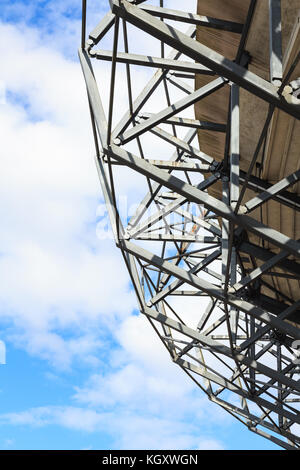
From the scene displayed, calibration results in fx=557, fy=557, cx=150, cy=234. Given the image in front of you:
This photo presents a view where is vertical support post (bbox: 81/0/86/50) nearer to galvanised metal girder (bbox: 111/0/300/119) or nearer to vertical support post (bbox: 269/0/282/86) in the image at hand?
galvanised metal girder (bbox: 111/0/300/119)

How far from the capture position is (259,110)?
10258 mm

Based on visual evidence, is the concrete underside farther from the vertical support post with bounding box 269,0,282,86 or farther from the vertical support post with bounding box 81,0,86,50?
the vertical support post with bounding box 81,0,86,50

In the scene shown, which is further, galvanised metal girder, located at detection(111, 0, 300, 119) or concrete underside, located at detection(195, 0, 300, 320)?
concrete underside, located at detection(195, 0, 300, 320)

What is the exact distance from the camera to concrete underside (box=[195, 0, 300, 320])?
8.34 m

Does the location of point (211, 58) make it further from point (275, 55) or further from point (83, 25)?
point (83, 25)

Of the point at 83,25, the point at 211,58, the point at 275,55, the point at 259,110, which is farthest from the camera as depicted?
the point at 259,110

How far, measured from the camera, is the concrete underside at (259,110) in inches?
328

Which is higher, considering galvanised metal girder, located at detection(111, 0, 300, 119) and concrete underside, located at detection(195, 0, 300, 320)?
concrete underside, located at detection(195, 0, 300, 320)

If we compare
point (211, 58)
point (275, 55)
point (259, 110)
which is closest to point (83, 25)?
point (211, 58)

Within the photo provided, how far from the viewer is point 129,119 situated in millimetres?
9773
